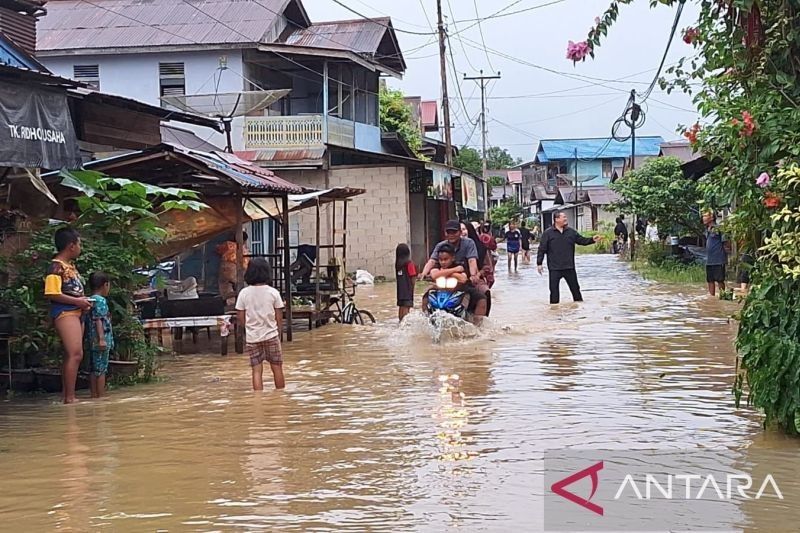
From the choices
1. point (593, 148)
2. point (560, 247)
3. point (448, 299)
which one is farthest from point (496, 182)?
point (448, 299)

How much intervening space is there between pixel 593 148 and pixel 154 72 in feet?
177

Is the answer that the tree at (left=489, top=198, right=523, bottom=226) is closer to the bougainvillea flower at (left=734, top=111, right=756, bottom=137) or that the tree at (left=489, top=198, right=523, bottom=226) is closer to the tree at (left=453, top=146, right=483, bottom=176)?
the tree at (left=453, top=146, right=483, bottom=176)

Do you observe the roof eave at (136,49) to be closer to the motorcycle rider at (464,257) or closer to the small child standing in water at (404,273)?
the small child standing in water at (404,273)

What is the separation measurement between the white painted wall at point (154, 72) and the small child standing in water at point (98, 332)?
19032 millimetres

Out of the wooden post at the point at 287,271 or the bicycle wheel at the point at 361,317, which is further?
the bicycle wheel at the point at 361,317

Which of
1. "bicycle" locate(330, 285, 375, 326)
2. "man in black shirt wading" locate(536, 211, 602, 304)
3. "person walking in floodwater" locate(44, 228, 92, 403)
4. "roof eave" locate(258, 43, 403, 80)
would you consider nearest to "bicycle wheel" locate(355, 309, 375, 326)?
"bicycle" locate(330, 285, 375, 326)

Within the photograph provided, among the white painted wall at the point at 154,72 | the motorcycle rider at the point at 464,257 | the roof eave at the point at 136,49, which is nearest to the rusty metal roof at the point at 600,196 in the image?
the white painted wall at the point at 154,72

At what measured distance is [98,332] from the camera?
9.70 meters

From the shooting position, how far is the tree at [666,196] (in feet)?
95.4

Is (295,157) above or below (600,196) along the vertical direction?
below

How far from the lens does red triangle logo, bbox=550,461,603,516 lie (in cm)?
572

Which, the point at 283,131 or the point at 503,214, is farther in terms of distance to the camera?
the point at 503,214

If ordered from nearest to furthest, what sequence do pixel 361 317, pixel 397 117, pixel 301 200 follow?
pixel 301 200, pixel 361 317, pixel 397 117

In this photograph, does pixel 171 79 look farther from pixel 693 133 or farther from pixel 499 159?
pixel 499 159
